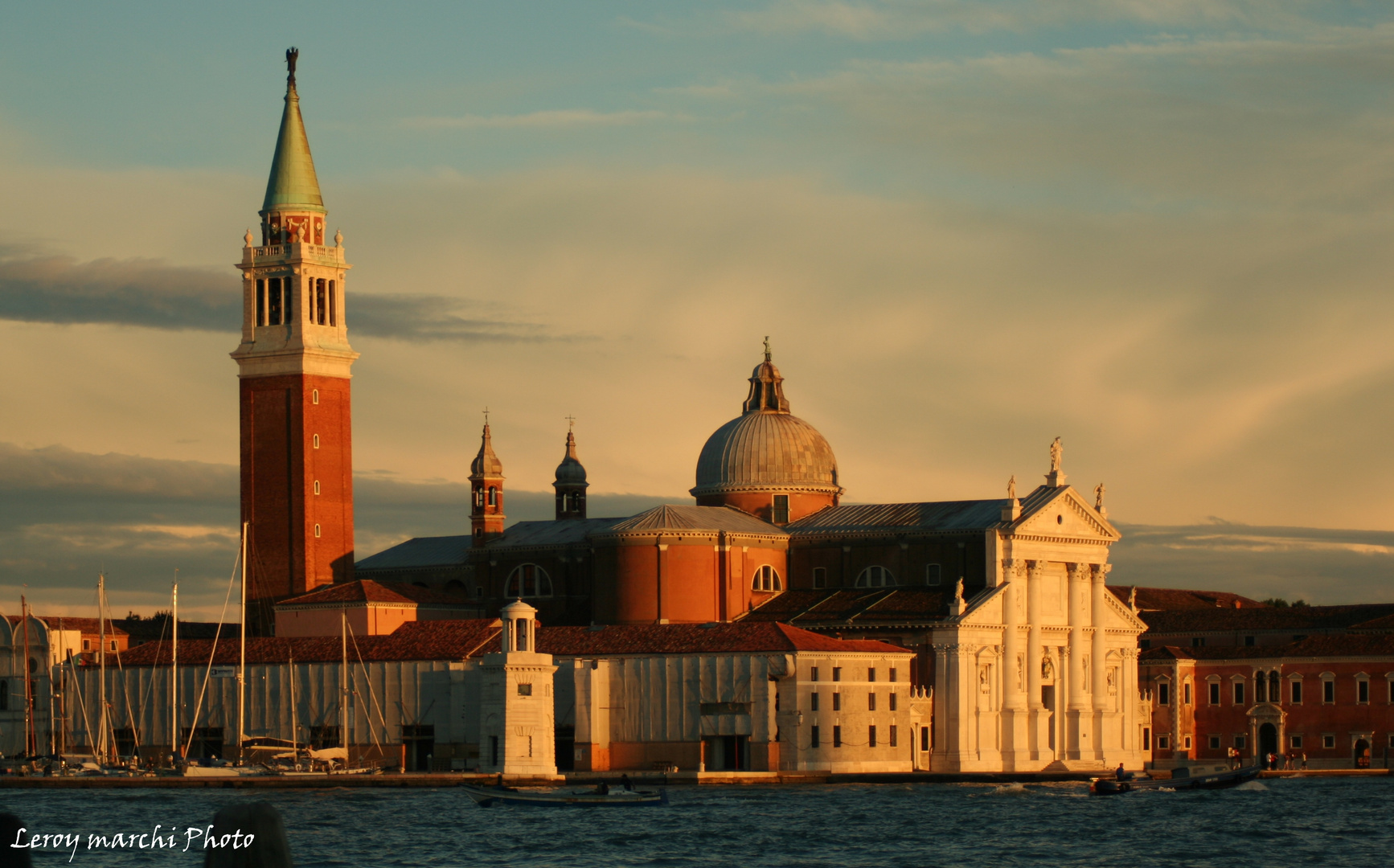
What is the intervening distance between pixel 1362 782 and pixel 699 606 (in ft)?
76.6

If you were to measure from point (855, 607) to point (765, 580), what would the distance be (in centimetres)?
494

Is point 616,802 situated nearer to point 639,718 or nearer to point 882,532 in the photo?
point 639,718

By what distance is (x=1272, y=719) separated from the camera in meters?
82.4

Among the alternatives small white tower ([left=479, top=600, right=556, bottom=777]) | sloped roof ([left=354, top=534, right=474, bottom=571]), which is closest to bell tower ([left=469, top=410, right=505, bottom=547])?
sloped roof ([left=354, top=534, right=474, bottom=571])

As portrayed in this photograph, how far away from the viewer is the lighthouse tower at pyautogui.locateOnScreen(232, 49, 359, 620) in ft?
256

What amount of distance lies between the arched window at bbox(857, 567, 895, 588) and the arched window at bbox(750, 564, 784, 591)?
3114 mm

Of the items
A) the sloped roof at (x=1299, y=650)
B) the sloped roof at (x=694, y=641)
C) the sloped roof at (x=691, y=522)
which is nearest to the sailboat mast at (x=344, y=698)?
the sloped roof at (x=694, y=641)

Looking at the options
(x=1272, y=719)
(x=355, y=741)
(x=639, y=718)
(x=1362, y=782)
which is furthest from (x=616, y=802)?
(x=1272, y=719)

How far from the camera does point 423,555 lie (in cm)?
8719

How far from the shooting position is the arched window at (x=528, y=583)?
269 feet

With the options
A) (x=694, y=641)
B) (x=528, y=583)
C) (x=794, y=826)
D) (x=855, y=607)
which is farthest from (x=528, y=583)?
(x=794, y=826)

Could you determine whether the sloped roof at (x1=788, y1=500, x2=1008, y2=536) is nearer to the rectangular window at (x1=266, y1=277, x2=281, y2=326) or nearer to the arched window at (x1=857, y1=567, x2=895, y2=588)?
the arched window at (x1=857, y1=567, x2=895, y2=588)

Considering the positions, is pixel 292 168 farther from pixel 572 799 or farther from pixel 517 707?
pixel 572 799

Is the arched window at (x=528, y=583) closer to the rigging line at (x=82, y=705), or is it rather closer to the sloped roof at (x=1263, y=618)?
the rigging line at (x=82, y=705)
